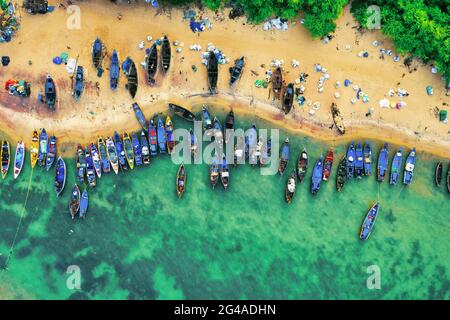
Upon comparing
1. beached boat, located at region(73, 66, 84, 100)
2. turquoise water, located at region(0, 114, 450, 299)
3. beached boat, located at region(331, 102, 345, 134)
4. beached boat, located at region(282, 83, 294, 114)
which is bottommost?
turquoise water, located at region(0, 114, 450, 299)

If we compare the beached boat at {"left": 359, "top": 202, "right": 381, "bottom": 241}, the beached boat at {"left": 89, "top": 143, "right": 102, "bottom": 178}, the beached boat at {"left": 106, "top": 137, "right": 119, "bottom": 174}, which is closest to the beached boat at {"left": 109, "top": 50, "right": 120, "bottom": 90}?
the beached boat at {"left": 106, "top": 137, "right": 119, "bottom": 174}

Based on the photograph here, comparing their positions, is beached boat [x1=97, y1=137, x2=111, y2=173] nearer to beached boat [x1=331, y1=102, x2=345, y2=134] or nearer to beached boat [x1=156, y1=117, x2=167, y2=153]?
beached boat [x1=156, y1=117, x2=167, y2=153]

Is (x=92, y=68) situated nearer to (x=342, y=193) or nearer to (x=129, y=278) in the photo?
(x=129, y=278)

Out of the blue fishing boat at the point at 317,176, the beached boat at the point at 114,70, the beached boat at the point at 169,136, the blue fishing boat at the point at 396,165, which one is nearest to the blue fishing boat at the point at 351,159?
the blue fishing boat at the point at 317,176

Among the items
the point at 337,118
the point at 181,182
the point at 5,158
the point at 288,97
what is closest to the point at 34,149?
the point at 5,158

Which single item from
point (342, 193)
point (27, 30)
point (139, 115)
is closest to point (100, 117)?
point (139, 115)

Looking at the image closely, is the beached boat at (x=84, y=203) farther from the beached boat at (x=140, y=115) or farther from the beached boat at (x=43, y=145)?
the beached boat at (x=140, y=115)
